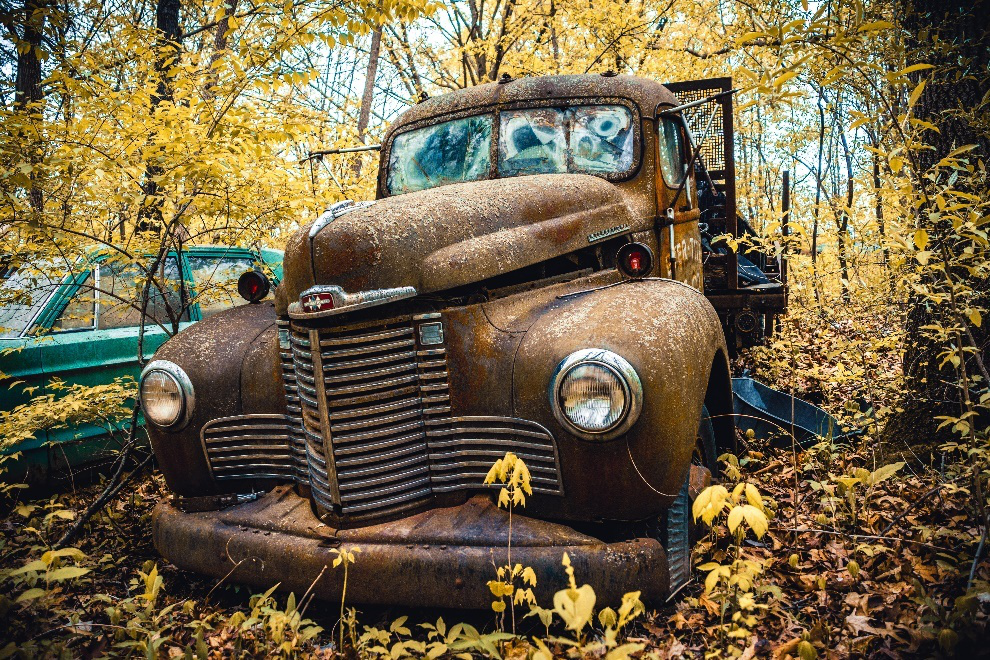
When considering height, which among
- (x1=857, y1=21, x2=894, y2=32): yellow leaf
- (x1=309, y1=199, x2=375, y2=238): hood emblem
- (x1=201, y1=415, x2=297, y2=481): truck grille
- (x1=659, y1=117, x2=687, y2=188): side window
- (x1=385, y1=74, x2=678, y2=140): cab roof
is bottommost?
(x1=201, y1=415, x2=297, y2=481): truck grille

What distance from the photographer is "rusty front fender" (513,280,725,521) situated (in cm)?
245

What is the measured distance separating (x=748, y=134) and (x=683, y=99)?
34.1 feet

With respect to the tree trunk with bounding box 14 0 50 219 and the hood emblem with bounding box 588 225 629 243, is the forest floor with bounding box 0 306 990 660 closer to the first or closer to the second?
the hood emblem with bounding box 588 225 629 243

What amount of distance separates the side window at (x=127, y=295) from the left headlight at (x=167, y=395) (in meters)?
1.66

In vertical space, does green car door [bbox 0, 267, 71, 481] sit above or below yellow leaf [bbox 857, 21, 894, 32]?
below

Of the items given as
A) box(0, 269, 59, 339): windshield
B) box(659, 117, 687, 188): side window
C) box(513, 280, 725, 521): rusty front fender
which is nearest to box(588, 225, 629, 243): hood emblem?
box(659, 117, 687, 188): side window

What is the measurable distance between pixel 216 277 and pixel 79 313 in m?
1.52

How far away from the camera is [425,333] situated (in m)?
2.70

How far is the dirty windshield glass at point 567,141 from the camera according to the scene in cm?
405

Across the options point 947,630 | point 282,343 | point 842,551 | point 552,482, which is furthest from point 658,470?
point 282,343

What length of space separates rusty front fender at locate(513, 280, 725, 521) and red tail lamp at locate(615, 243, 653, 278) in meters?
0.48

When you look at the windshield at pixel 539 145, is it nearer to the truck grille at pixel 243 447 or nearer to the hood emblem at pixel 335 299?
the hood emblem at pixel 335 299

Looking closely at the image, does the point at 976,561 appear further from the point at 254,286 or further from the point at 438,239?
the point at 254,286

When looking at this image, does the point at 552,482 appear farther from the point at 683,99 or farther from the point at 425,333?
the point at 683,99
